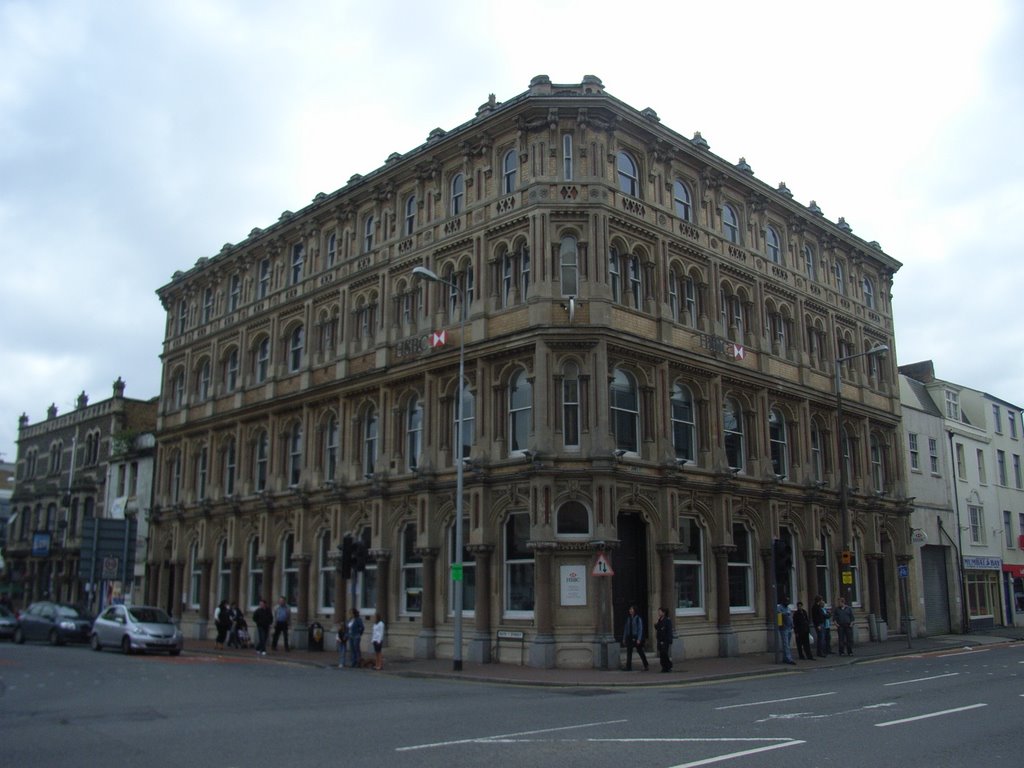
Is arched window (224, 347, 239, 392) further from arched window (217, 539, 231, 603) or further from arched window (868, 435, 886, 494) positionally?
arched window (868, 435, 886, 494)

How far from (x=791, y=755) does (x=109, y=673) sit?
18057 mm

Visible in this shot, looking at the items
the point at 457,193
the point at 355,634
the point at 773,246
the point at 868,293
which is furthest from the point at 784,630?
the point at 868,293

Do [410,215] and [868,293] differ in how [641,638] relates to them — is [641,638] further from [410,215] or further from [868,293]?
[868,293]

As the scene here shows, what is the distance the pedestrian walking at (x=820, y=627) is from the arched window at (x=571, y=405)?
9.59m

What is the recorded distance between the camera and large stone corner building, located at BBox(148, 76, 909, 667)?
26.8 m

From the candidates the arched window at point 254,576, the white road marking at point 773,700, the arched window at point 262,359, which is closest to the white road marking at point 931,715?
the white road marking at point 773,700

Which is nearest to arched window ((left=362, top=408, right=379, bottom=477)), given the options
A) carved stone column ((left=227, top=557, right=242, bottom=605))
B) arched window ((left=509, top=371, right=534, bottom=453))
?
arched window ((left=509, top=371, right=534, bottom=453))

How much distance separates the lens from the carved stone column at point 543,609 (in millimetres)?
24688

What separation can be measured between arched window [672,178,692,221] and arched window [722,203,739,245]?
1969 millimetres

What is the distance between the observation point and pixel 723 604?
2877 cm

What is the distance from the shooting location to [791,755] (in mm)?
10438

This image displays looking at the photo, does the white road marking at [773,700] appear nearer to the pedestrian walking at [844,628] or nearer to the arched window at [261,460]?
the pedestrian walking at [844,628]

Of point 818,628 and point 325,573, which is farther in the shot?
point 325,573

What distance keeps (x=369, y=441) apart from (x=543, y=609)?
10.9 m
